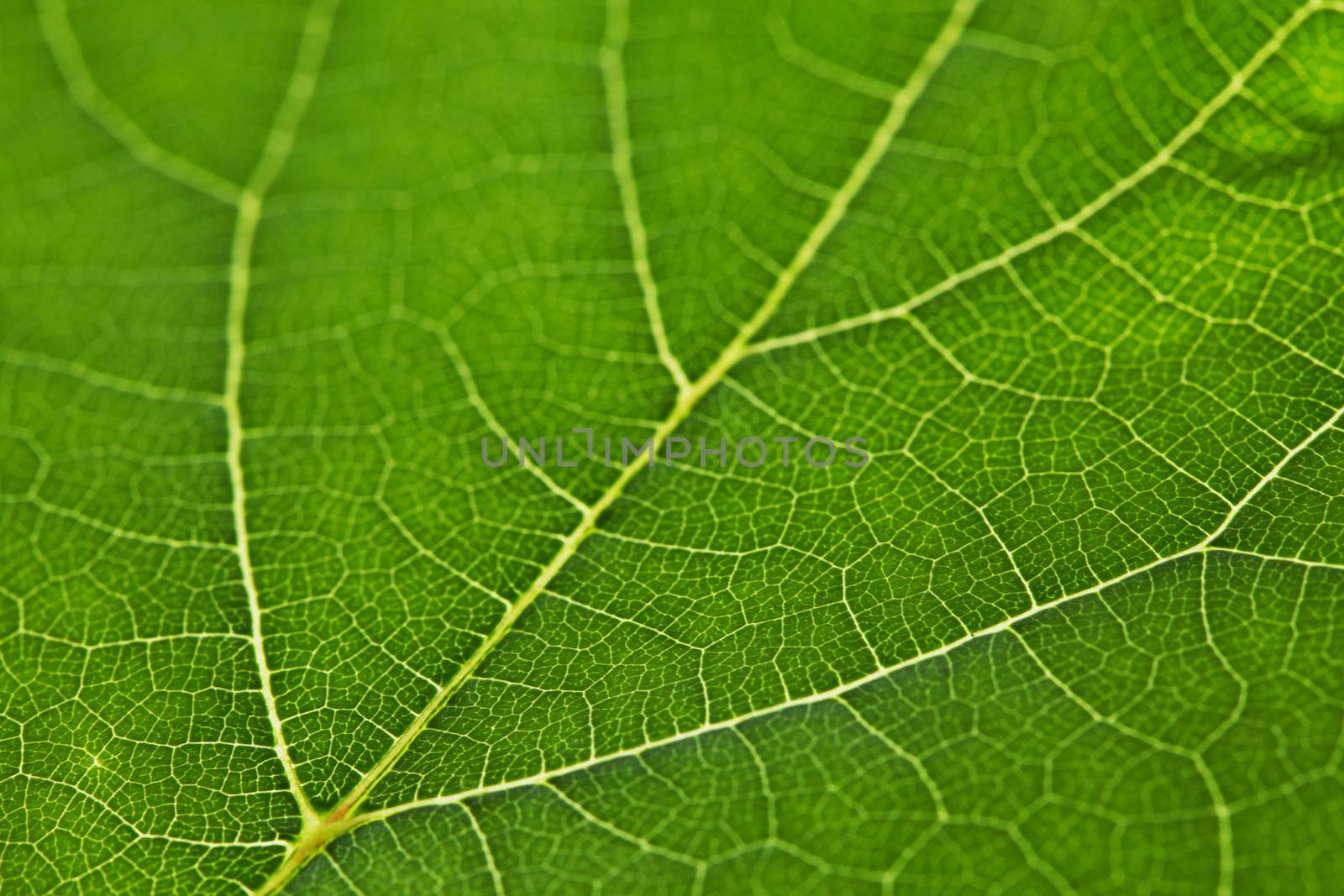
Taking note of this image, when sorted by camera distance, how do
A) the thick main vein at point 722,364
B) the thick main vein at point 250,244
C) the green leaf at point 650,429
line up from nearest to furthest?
the green leaf at point 650,429
the thick main vein at point 722,364
the thick main vein at point 250,244

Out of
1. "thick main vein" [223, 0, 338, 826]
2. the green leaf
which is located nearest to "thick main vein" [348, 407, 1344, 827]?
the green leaf

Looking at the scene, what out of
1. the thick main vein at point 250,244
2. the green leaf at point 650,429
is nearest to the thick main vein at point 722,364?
the green leaf at point 650,429

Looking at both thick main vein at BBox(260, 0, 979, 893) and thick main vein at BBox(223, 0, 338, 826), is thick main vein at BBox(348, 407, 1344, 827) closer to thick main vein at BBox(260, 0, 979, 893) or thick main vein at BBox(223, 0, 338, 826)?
thick main vein at BBox(260, 0, 979, 893)

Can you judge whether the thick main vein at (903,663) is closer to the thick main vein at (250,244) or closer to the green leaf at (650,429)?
the green leaf at (650,429)

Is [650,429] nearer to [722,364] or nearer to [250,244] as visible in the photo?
[722,364]

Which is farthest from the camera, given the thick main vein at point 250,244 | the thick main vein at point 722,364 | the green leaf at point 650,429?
the thick main vein at point 250,244

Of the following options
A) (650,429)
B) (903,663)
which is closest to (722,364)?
(650,429)

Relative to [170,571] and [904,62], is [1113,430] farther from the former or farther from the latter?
[170,571]
